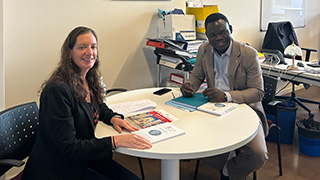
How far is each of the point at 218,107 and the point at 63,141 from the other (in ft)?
3.01

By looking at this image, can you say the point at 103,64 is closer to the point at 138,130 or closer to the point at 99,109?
the point at 99,109

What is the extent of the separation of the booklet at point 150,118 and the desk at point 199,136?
0.05 m

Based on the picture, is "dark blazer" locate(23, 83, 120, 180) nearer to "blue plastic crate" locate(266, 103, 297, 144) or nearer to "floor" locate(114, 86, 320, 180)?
"floor" locate(114, 86, 320, 180)

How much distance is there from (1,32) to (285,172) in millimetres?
2406

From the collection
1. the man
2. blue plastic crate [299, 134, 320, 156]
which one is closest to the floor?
blue plastic crate [299, 134, 320, 156]

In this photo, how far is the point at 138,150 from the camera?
1.28 m

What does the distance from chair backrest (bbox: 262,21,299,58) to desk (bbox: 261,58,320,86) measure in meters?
0.72

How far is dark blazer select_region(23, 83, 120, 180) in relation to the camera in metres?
1.29

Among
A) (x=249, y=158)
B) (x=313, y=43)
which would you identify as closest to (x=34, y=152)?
(x=249, y=158)

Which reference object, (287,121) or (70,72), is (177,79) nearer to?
(287,121)

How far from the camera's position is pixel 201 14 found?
114 inches

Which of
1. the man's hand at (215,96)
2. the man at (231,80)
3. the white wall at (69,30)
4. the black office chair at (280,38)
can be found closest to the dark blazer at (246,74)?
the man at (231,80)

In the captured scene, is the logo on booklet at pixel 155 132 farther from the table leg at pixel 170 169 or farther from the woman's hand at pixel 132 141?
the table leg at pixel 170 169

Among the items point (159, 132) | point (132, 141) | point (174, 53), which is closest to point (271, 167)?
point (174, 53)
